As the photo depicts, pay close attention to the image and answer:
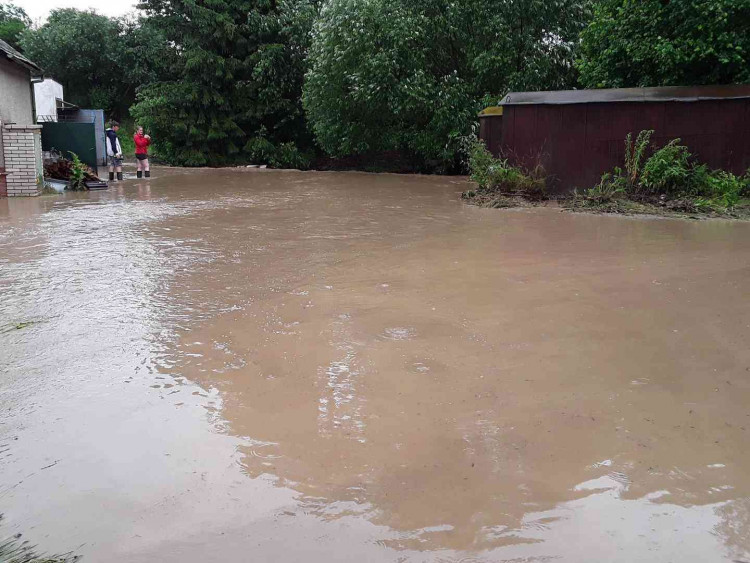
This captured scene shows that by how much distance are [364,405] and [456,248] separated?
16.9ft

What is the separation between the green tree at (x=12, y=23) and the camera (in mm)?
42000

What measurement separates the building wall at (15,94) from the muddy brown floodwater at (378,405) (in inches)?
370

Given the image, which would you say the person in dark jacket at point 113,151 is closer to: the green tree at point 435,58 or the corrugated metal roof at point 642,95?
the green tree at point 435,58

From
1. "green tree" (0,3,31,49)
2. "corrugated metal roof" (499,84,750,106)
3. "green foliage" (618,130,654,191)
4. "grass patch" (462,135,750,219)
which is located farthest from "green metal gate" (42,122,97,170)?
"green tree" (0,3,31,49)

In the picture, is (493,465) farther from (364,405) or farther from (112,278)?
(112,278)

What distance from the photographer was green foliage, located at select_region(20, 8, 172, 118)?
3600 cm

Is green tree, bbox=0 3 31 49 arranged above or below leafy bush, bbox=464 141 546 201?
above

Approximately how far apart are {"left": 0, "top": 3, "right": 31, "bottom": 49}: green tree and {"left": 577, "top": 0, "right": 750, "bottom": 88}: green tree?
1395 inches

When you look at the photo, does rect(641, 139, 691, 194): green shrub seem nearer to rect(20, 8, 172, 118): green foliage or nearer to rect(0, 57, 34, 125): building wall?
rect(0, 57, 34, 125): building wall

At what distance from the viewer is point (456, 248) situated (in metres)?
9.16

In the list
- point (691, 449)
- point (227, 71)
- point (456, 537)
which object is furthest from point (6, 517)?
point (227, 71)

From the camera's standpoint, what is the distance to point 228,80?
93.2ft

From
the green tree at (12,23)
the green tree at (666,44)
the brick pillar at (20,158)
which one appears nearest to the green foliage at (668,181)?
the green tree at (666,44)

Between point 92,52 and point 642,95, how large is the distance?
103 feet
